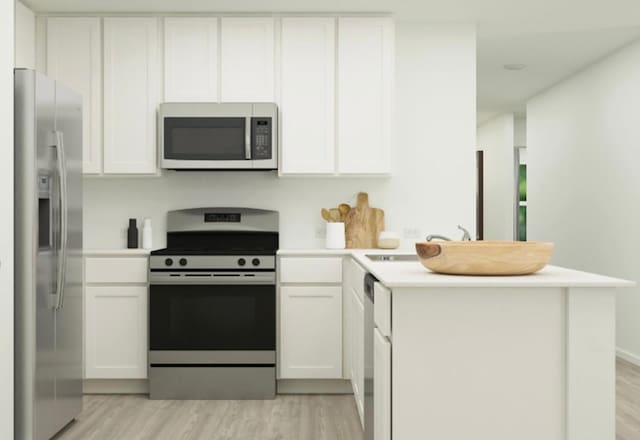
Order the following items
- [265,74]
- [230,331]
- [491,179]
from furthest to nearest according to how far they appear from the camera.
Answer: [491,179], [265,74], [230,331]

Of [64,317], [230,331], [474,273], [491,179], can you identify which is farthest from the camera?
[491,179]

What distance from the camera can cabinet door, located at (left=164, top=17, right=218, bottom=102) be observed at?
391 cm

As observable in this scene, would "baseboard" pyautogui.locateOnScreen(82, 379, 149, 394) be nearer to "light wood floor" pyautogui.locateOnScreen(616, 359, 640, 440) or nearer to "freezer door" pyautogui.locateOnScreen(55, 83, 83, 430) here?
"freezer door" pyautogui.locateOnScreen(55, 83, 83, 430)

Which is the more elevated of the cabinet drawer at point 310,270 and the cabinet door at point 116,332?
the cabinet drawer at point 310,270

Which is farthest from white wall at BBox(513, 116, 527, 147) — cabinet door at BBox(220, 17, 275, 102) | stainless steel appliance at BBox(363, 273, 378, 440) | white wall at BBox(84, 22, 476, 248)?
stainless steel appliance at BBox(363, 273, 378, 440)

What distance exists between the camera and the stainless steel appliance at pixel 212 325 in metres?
3.63

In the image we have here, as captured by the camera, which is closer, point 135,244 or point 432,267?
point 432,267

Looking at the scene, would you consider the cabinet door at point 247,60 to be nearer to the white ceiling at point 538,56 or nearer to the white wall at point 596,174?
the white ceiling at point 538,56

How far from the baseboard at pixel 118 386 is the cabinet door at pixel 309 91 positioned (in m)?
1.64

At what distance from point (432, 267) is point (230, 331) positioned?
1891 mm

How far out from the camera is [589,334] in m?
1.88

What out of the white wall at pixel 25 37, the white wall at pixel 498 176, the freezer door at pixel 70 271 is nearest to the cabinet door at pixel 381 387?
the freezer door at pixel 70 271

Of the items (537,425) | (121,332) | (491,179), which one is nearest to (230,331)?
(121,332)

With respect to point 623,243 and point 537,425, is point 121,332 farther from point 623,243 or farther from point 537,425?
point 623,243
